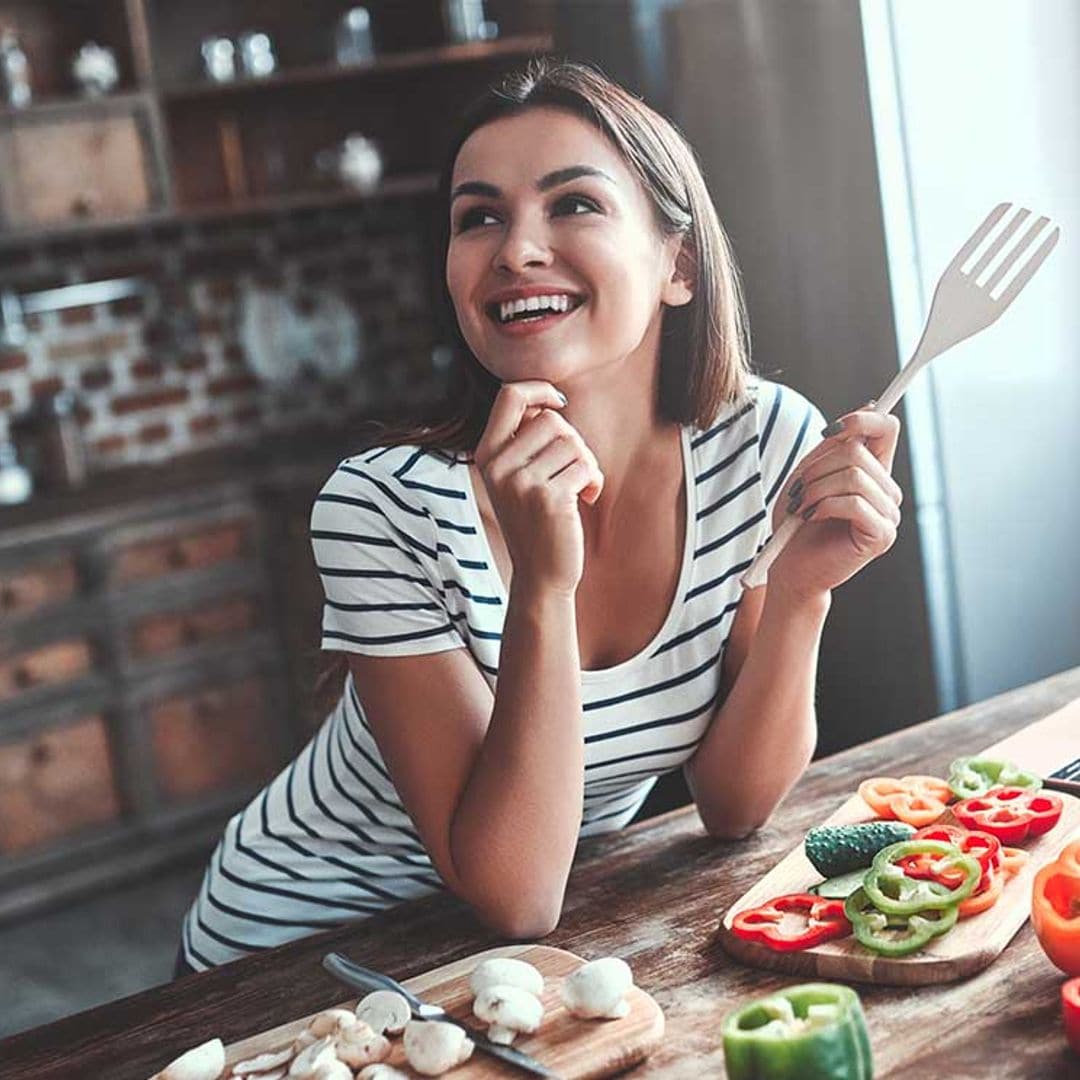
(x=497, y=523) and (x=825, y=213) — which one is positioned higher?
(x=825, y=213)

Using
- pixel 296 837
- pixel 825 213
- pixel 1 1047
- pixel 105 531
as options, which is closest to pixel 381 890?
pixel 296 837

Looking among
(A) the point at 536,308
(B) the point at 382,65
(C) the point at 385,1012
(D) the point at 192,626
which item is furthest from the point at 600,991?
(B) the point at 382,65

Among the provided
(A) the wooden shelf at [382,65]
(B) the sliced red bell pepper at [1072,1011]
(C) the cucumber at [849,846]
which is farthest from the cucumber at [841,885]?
(A) the wooden shelf at [382,65]

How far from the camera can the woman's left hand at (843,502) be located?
1437 mm

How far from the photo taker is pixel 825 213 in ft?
9.51

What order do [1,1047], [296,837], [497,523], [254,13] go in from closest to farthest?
[1,1047] → [497,523] → [296,837] → [254,13]

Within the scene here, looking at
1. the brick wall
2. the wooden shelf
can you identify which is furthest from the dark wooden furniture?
the brick wall

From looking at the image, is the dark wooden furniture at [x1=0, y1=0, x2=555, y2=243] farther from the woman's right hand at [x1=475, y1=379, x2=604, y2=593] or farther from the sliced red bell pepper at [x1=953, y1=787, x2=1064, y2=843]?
the sliced red bell pepper at [x1=953, y1=787, x2=1064, y2=843]

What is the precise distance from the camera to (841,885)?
4.22 feet

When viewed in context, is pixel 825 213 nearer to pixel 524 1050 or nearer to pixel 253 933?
pixel 253 933

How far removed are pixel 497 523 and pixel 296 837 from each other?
0.39m

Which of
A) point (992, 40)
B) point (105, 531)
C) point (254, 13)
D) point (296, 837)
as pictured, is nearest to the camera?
point (296, 837)

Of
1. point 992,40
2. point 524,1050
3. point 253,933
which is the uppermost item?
point 992,40

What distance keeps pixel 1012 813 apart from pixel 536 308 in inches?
22.8
